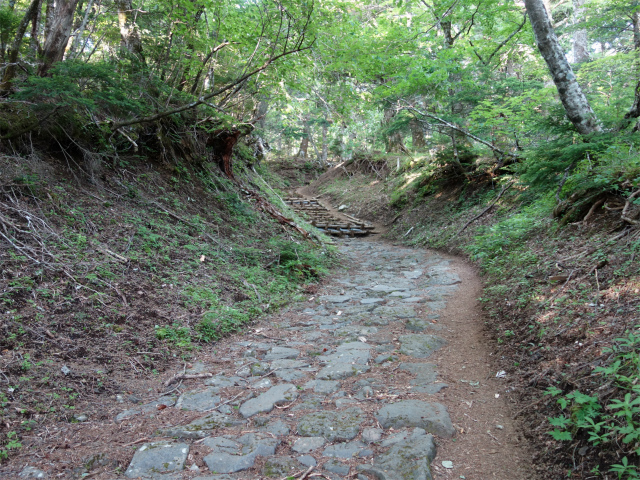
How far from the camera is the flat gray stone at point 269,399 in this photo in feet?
9.93

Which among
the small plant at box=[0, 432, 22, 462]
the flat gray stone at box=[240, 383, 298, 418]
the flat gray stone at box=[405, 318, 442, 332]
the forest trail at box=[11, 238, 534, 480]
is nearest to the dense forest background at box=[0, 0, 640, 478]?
the small plant at box=[0, 432, 22, 462]

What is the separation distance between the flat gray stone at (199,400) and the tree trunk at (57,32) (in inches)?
222

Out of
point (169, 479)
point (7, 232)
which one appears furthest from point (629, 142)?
point (7, 232)

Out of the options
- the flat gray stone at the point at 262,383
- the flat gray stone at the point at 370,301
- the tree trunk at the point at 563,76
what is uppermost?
the tree trunk at the point at 563,76

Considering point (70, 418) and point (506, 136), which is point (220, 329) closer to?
point (70, 418)

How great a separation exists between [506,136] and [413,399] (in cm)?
902

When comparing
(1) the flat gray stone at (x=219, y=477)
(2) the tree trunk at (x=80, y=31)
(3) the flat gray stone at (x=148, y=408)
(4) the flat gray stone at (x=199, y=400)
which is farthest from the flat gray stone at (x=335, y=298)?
(2) the tree trunk at (x=80, y=31)

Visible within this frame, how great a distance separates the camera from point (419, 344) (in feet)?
14.1

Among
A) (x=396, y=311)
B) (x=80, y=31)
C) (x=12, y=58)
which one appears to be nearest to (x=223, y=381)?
(x=396, y=311)

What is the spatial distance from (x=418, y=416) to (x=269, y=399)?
1217 millimetres

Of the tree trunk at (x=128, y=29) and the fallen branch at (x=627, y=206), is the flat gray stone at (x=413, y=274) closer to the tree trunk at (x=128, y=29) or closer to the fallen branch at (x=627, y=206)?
the fallen branch at (x=627, y=206)

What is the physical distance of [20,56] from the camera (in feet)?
18.6

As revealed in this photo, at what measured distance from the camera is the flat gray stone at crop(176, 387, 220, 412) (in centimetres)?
305

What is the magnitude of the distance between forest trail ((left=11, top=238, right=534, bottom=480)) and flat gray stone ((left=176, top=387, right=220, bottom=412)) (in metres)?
0.02
